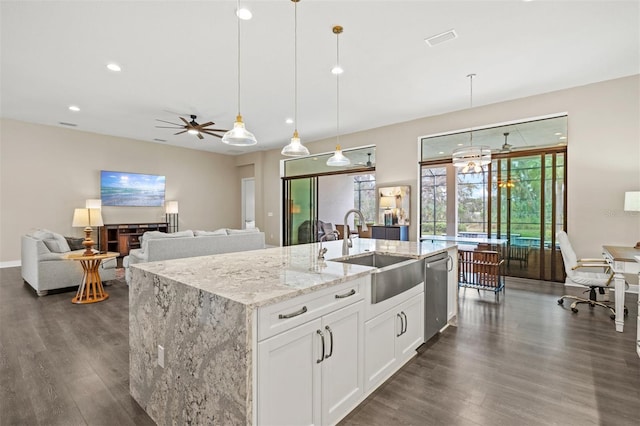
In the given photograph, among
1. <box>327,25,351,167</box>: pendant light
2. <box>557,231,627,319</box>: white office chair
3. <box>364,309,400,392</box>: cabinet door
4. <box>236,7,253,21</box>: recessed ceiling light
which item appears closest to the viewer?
<box>364,309,400,392</box>: cabinet door

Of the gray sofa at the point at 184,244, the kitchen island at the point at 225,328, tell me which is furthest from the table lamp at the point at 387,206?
the kitchen island at the point at 225,328

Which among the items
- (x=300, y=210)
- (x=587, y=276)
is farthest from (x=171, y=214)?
(x=587, y=276)

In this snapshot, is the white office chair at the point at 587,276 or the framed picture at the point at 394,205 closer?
the white office chair at the point at 587,276

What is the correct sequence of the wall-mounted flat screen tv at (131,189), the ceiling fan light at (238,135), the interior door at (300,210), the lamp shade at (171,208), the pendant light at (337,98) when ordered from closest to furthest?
the ceiling fan light at (238,135) < the pendant light at (337,98) < the wall-mounted flat screen tv at (131,189) < the lamp shade at (171,208) < the interior door at (300,210)

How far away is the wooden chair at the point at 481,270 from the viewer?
422 cm

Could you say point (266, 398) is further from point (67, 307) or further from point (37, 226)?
point (37, 226)

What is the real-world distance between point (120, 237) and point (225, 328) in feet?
24.7

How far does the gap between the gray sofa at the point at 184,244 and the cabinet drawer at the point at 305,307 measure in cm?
366

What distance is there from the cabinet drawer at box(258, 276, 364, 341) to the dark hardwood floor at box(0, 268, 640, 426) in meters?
0.75

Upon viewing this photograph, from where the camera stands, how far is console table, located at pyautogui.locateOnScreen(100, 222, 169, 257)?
734cm

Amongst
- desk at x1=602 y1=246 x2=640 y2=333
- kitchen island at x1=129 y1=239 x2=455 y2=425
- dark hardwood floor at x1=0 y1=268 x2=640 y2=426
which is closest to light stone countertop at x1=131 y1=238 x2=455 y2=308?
kitchen island at x1=129 y1=239 x2=455 y2=425

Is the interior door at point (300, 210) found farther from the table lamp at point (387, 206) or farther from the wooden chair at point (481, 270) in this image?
the wooden chair at point (481, 270)

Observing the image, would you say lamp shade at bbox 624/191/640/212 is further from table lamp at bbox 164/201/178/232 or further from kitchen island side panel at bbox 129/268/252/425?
table lamp at bbox 164/201/178/232

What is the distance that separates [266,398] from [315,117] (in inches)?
228
